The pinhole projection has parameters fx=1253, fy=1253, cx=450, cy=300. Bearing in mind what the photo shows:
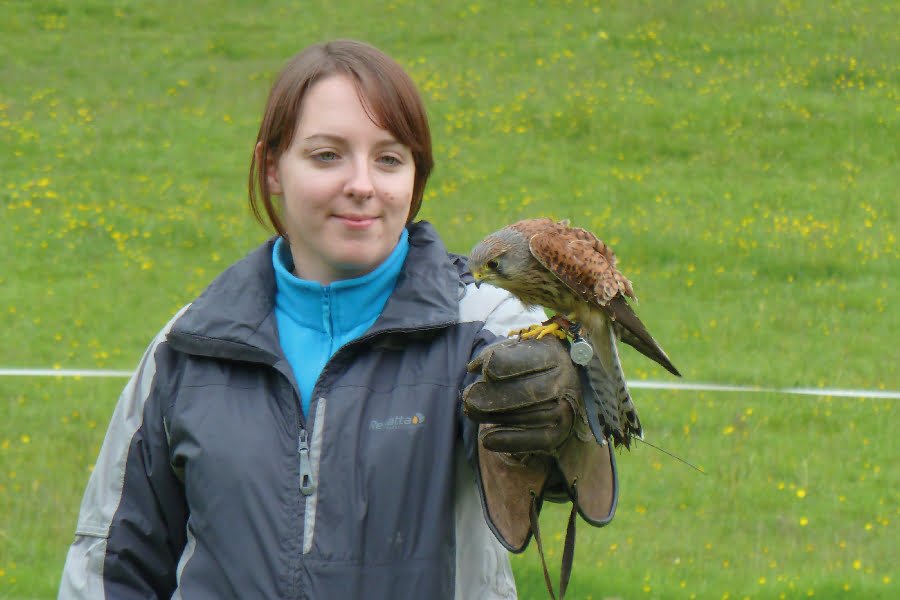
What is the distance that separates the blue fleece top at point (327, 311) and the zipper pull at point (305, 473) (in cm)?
19

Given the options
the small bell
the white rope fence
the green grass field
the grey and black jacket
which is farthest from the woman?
the white rope fence

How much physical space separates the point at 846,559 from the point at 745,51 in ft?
37.7

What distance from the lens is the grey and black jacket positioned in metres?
2.44

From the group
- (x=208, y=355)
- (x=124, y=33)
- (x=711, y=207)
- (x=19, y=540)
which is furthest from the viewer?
(x=124, y=33)

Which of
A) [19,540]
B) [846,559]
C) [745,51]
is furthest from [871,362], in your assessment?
[745,51]

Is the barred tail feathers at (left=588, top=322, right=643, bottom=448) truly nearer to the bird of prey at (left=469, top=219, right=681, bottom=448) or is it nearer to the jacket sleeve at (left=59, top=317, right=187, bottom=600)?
the bird of prey at (left=469, top=219, right=681, bottom=448)

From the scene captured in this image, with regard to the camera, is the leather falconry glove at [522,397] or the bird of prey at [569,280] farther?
the bird of prey at [569,280]

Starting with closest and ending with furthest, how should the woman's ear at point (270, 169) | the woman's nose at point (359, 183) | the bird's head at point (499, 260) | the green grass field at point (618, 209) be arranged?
the woman's nose at point (359, 183) < the woman's ear at point (270, 169) < the bird's head at point (499, 260) < the green grass field at point (618, 209)

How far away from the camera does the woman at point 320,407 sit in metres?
2.45

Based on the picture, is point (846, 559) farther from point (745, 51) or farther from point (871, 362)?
point (745, 51)

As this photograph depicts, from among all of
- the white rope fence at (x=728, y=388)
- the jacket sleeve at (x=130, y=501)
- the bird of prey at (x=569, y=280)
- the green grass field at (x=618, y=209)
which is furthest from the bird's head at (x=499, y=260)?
the white rope fence at (x=728, y=388)

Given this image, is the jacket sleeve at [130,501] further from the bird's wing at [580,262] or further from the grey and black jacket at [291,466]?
the bird's wing at [580,262]

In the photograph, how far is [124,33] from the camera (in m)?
17.7

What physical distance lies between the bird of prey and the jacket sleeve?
77 cm
